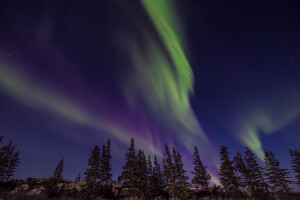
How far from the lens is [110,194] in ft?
97.0

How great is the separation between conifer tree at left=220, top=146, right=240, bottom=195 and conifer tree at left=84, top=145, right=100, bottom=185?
28.9 meters

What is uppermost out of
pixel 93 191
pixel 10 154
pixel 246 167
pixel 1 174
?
pixel 10 154

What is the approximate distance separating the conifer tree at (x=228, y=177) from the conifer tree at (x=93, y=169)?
94.7 ft

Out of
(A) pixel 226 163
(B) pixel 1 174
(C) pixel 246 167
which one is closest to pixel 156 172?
(A) pixel 226 163

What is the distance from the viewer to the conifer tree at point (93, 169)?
31.1 meters

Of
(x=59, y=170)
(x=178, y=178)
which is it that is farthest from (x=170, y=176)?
(x=59, y=170)

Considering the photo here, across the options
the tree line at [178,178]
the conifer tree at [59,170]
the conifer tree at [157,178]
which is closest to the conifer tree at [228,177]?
the tree line at [178,178]

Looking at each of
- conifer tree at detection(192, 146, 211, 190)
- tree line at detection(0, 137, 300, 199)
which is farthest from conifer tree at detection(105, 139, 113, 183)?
conifer tree at detection(192, 146, 211, 190)

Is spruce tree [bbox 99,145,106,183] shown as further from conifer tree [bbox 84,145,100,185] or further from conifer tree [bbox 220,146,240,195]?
conifer tree [bbox 220,146,240,195]

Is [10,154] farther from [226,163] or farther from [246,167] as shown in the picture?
[246,167]

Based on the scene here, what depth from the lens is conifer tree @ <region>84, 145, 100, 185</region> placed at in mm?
31109

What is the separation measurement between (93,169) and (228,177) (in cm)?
3091

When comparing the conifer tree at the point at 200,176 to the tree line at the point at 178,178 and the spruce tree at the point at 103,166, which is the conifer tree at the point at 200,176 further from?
the spruce tree at the point at 103,166

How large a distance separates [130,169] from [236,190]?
905 inches
